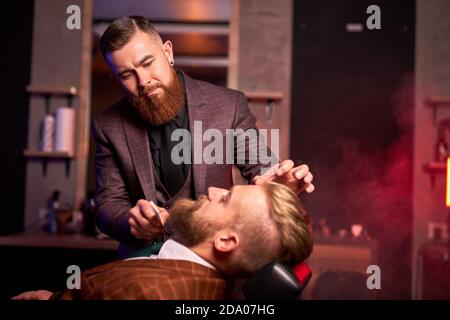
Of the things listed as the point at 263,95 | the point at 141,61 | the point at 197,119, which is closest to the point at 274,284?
the point at 197,119

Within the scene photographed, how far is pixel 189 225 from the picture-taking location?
5.10 ft

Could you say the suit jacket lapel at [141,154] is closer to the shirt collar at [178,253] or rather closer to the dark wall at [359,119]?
the shirt collar at [178,253]

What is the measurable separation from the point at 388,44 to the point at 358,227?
1.34 m

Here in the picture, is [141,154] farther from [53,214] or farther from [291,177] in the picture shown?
[53,214]

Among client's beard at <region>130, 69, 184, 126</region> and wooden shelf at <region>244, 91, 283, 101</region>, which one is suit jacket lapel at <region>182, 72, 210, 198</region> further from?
wooden shelf at <region>244, 91, 283, 101</region>

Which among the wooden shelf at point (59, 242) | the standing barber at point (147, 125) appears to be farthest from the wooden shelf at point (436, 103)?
the wooden shelf at point (59, 242)

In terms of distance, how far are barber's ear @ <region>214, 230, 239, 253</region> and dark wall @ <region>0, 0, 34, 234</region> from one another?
2092 mm

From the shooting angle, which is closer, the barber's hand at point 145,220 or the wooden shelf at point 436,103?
the barber's hand at point 145,220

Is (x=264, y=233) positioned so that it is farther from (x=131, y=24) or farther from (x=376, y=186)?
(x=376, y=186)

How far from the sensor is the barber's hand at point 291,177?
5.07ft

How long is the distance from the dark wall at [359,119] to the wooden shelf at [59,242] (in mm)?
1441

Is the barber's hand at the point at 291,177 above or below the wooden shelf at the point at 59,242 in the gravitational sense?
above
